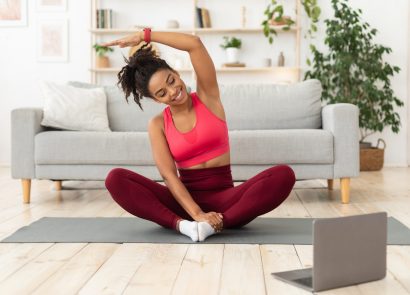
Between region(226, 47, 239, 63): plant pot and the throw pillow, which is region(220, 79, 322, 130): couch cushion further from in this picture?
region(226, 47, 239, 63): plant pot

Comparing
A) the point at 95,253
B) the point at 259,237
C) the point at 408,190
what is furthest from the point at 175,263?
the point at 408,190

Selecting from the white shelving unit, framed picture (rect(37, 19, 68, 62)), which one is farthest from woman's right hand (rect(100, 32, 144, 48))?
framed picture (rect(37, 19, 68, 62))

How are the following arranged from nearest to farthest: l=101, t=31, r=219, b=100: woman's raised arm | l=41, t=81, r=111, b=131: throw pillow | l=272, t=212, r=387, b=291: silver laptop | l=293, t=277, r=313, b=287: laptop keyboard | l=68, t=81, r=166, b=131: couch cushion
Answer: l=272, t=212, r=387, b=291: silver laptop, l=293, t=277, r=313, b=287: laptop keyboard, l=101, t=31, r=219, b=100: woman's raised arm, l=41, t=81, r=111, b=131: throw pillow, l=68, t=81, r=166, b=131: couch cushion

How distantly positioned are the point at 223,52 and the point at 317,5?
1065 millimetres

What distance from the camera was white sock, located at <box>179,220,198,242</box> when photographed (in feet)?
8.59

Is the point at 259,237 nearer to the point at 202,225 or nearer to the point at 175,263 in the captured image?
the point at 202,225

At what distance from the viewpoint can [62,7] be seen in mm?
6840

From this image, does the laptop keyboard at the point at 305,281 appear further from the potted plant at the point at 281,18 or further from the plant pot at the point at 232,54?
the plant pot at the point at 232,54

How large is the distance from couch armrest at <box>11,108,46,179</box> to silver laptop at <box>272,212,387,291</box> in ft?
7.69

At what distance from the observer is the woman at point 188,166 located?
2.68 m

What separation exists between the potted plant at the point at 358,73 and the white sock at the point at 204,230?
372cm

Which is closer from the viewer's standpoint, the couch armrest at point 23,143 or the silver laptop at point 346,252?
the silver laptop at point 346,252

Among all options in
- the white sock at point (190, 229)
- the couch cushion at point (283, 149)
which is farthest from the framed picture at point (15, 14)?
the white sock at point (190, 229)

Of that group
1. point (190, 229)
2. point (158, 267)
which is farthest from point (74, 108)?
point (158, 267)
